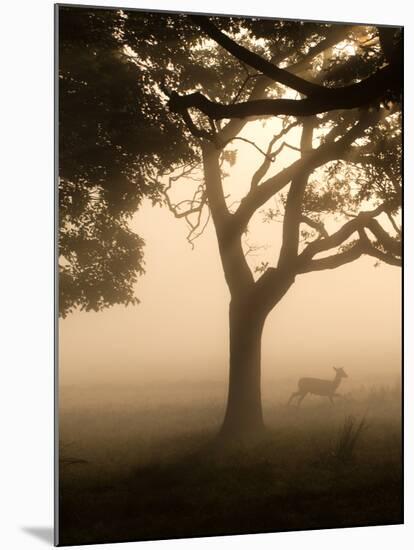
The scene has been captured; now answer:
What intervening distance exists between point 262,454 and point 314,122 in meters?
2.50

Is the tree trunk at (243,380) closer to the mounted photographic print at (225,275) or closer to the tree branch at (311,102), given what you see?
the mounted photographic print at (225,275)

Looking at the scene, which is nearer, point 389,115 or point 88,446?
point 88,446

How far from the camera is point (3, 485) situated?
298 inches

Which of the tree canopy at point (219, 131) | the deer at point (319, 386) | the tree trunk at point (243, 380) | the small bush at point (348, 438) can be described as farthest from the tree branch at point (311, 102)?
the small bush at point (348, 438)

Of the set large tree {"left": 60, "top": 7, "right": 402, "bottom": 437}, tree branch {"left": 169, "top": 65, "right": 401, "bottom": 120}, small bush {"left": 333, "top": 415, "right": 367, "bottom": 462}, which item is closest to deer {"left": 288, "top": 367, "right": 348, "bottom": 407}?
small bush {"left": 333, "top": 415, "right": 367, "bottom": 462}

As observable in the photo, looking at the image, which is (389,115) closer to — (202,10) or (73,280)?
(202,10)

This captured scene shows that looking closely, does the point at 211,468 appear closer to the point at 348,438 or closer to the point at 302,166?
the point at 348,438

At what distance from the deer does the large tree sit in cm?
33

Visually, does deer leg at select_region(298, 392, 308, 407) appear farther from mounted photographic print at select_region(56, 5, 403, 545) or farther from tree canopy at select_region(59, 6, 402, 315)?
tree canopy at select_region(59, 6, 402, 315)

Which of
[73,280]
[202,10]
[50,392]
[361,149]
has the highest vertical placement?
[202,10]

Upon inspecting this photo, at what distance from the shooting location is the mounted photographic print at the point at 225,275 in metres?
6.98

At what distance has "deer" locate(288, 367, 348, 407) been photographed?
742cm

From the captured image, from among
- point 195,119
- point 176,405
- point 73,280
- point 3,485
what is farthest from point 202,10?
point 3,485

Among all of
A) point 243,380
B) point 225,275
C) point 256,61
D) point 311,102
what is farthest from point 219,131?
point 243,380
